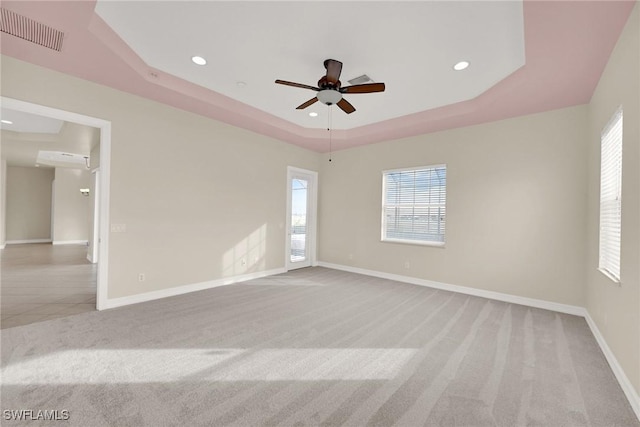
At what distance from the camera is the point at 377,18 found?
235cm

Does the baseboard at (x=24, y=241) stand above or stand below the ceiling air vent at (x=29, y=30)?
below

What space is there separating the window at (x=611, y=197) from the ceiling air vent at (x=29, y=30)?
16.9 ft

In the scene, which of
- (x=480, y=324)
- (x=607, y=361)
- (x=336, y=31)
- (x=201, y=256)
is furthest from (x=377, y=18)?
(x=201, y=256)

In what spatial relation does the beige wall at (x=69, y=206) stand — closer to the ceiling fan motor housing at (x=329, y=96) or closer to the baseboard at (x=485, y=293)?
the ceiling fan motor housing at (x=329, y=96)

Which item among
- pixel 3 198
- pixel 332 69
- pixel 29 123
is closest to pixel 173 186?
pixel 332 69

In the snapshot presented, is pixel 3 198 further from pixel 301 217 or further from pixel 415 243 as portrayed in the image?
pixel 415 243

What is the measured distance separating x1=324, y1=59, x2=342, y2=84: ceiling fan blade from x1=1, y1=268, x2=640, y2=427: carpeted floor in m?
2.78

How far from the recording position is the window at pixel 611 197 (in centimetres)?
244

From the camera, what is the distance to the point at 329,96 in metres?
3.06

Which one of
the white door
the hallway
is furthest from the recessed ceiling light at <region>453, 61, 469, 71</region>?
the hallway

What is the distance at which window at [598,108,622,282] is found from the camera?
2.44 m

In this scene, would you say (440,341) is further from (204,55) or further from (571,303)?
(204,55)

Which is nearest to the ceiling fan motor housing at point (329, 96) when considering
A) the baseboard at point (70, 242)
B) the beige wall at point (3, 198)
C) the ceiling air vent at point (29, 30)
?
the ceiling air vent at point (29, 30)

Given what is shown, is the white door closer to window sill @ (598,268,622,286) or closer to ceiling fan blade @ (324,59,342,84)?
ceiling fan blade @ (324,59,342,84)
